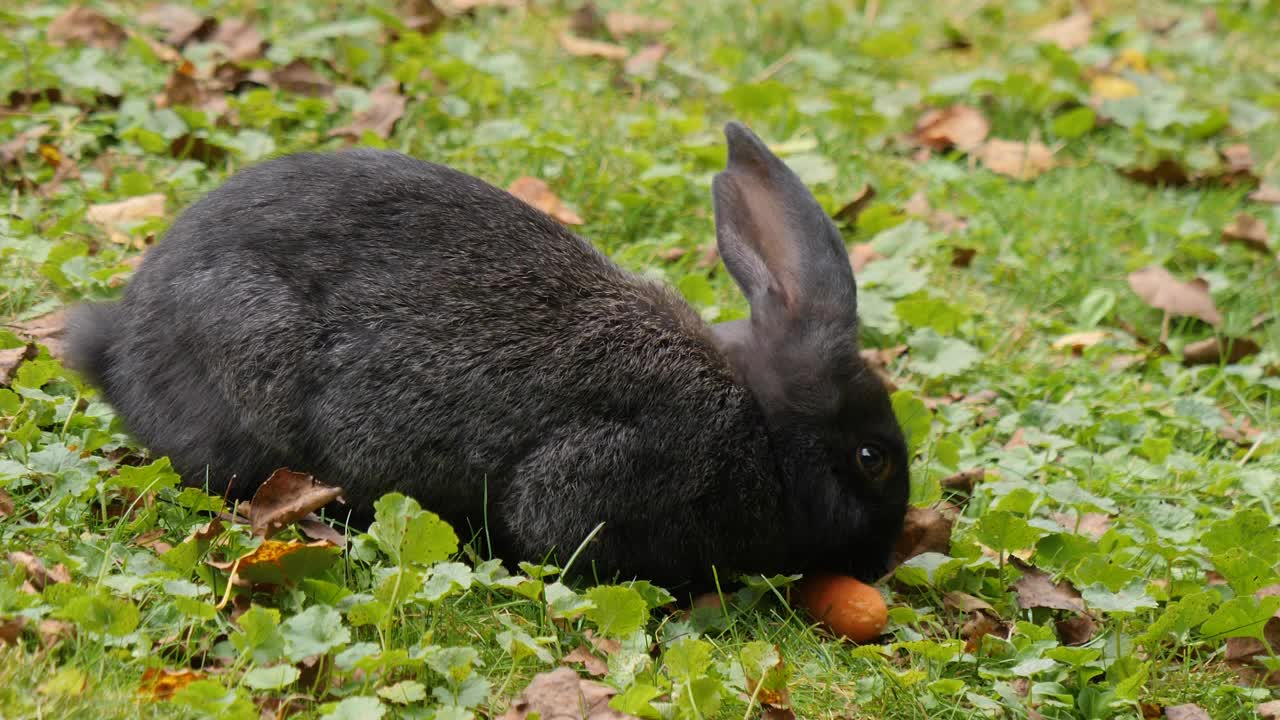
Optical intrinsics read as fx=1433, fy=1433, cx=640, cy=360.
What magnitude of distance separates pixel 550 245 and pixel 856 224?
215 centimetres

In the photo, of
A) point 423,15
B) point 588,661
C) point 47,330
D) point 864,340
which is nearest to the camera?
point 588,661

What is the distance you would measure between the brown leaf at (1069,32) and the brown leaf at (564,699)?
5.85 metres

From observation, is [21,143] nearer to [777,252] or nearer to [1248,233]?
[777,252]

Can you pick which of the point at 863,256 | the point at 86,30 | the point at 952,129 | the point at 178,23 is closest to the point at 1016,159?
the point at 952,129

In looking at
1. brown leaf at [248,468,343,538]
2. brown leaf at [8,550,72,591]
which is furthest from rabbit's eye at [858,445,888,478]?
brown leaf at [8,550,72,591]

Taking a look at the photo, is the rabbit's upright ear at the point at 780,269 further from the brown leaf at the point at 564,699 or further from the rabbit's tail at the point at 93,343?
the rabbit's tail at the point at 93,343

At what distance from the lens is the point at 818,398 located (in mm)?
4242

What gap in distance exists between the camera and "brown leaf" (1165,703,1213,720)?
355cm

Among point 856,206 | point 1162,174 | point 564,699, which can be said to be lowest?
point 1162,174

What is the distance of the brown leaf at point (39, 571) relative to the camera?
3.26 m

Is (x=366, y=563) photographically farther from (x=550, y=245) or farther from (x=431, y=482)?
(x=550, y=245)

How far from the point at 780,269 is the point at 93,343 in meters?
2.08

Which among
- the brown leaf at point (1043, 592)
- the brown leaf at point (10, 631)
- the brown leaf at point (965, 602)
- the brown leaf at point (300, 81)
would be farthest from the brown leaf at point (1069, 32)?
the brown leaf at point (10, 631)

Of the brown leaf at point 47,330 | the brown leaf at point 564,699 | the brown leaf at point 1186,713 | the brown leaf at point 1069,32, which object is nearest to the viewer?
the brown leaf at point 564,699
